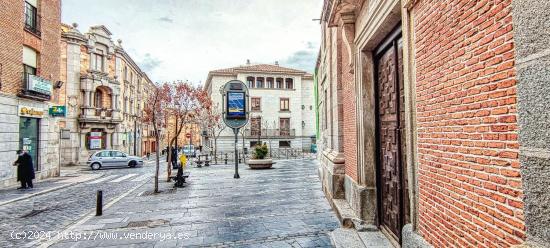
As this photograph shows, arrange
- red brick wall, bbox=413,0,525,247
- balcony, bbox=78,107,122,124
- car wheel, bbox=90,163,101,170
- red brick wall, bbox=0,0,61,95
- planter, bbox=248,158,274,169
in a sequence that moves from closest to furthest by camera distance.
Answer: red brick wall, bbox=413,0,525,247, red brick wall, bbox=0,0,61,95, planter, bbox=248,158,274,169, car wheel, bbox=90,163,101,170, balcony, bbox=78,107,122,124

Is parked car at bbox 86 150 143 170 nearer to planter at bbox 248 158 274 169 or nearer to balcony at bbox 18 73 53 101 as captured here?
balcony at bbox 18 73 53 101

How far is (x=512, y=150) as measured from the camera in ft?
6.81

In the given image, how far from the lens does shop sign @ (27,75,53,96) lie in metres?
13.8

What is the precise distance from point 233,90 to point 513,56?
15.8m

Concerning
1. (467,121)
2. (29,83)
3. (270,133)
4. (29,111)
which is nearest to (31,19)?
(29,83)

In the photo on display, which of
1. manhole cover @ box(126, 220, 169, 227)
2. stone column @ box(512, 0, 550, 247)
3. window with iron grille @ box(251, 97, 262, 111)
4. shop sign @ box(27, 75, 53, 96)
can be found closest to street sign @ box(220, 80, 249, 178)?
shop sign @ box(27, 75, 53, 96)

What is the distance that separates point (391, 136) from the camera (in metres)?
5.18

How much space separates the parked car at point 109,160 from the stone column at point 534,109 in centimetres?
2447

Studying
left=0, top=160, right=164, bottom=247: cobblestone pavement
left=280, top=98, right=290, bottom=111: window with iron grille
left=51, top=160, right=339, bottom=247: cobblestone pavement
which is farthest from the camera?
left=280, top=98, right=290, bottom=111: window with iron grille

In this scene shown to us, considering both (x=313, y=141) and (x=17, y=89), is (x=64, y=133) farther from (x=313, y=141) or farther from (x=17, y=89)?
(x=313, y=141)

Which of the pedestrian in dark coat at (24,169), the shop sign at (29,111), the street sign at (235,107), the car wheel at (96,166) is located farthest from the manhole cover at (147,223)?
the car wheel at (96,166)

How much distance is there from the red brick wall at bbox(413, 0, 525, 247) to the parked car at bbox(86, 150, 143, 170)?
23185 millimetres

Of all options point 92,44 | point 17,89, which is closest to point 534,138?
point 17,89

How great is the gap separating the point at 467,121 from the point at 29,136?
18110 millimetres
